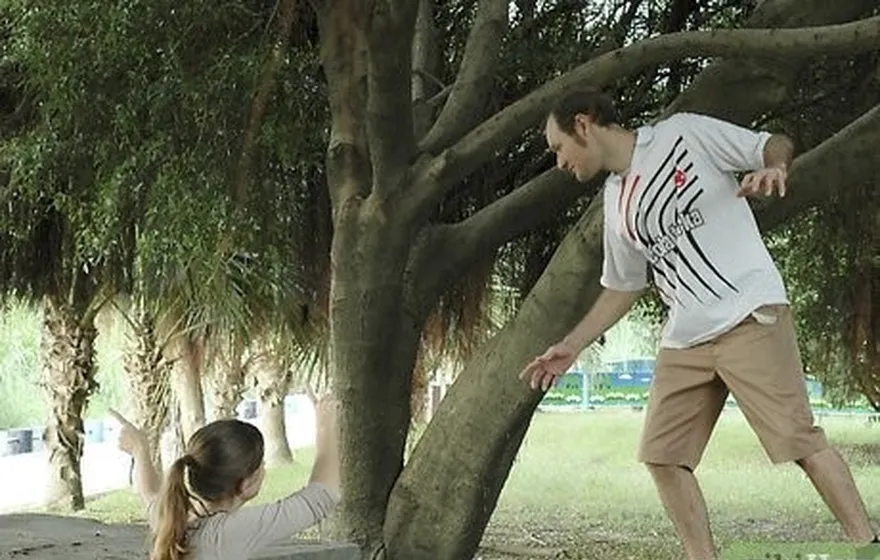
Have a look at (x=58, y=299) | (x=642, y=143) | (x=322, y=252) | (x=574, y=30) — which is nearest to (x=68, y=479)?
(x=58, y=299)

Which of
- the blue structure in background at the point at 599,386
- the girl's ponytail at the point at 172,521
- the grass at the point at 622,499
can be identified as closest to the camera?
the girl's ponytail at the point at 172,521

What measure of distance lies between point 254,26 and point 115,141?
2.20 ft

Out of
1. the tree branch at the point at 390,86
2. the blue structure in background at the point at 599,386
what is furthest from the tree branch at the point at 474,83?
the blue structure in background at the point at 599,386

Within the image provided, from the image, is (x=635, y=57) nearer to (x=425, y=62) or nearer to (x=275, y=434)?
(x=425, y=62)

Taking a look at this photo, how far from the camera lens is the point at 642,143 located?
3086 mm

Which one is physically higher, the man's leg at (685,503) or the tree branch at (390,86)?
the tree branch at (390,86)

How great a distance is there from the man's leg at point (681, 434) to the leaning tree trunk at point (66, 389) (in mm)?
7852

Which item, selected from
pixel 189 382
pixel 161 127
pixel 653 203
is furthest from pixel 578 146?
pixel 189 382

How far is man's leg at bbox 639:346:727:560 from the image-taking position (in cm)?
310

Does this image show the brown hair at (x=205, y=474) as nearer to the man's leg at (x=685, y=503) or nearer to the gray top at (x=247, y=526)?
the gray top at (x=247, y=526)

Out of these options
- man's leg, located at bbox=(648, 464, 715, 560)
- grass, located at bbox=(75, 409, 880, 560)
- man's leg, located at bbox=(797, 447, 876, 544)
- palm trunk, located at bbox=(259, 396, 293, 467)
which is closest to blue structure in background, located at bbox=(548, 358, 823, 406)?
grass, located at bbox=(75, 409, 880, 560)

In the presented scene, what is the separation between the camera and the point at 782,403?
2.94 metres

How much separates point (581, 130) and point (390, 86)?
1.91m

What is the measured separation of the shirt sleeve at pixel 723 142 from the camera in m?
2.99
